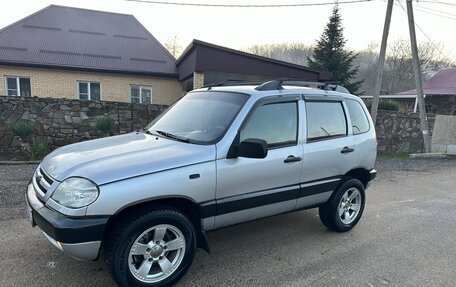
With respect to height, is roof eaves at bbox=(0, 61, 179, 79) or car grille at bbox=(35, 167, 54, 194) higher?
roof eaves at bbox=(0, 61, 179, 79)

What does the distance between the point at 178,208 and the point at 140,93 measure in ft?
45.1

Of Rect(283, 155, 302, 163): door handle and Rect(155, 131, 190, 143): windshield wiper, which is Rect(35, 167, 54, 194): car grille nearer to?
Rect(155, 131, 190, 143): windshield wiper

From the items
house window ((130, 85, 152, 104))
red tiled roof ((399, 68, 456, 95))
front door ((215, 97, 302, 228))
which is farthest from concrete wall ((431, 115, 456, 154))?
red tiled roof ((399, 68, 456, 95))

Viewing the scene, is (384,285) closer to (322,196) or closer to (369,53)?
(322,196)

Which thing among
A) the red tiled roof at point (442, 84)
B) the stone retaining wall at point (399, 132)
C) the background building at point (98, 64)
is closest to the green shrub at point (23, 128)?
the background building at point (98, 64)

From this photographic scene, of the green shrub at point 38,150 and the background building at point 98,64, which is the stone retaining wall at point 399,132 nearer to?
the background building at point 98,64

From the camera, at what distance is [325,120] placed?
432 centimetres

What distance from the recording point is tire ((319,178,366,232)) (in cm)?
448

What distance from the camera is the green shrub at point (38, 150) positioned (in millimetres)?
8523

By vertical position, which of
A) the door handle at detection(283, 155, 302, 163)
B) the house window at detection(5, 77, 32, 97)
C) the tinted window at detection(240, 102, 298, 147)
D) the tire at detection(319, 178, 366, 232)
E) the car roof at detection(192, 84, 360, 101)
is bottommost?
the tire at detection(319, 178, 366, 232)

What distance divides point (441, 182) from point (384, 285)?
243 inches

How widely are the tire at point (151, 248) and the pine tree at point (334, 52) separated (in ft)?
69.0

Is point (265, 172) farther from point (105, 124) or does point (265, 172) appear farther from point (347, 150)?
point (105, 124)

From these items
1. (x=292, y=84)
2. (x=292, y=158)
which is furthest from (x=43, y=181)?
(x=292, y=84)
